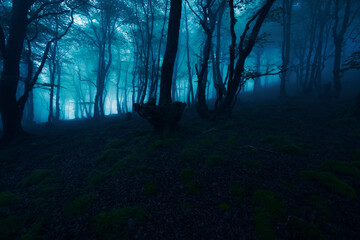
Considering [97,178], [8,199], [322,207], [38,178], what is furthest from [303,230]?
[38,178]

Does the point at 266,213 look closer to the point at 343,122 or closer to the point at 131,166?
the point at 131,166

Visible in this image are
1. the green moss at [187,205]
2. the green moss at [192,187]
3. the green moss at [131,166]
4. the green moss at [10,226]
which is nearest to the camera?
the green moss at [10,226]

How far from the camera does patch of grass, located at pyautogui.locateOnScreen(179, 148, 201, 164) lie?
5.18 meters

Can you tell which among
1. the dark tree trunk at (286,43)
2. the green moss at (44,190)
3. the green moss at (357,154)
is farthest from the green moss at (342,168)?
the dark tree trunk at (286,43)

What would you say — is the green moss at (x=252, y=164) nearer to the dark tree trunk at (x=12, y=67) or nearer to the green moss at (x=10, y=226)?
the green moss at (x=10, y=226)

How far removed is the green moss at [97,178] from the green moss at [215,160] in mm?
3393

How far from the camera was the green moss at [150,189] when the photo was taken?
3.87 m

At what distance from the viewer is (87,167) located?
5969 mm

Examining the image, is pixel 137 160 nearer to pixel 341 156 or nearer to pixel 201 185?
pixel 201 185

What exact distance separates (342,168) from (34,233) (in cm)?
775

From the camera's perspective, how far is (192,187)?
3.88 metres

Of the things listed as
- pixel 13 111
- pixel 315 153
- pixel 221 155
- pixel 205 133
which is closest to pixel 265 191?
pixel 221 155

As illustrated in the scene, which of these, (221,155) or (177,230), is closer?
(177,230)

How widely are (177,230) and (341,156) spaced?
6054 mm
